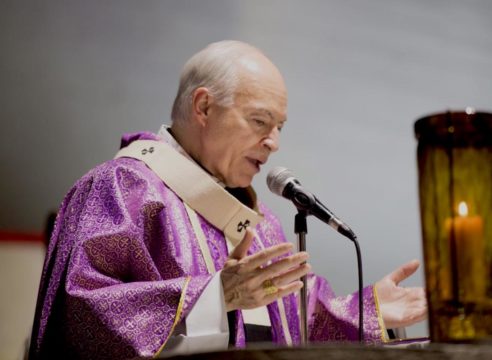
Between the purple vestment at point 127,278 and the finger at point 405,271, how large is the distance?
10 cm

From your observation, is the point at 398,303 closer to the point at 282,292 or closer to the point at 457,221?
the point at 282,292

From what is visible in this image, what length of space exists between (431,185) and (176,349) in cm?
107

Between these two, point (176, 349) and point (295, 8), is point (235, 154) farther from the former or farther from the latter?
point (295, 8)

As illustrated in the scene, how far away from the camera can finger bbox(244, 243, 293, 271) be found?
1739mm

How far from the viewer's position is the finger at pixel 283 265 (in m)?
1.80

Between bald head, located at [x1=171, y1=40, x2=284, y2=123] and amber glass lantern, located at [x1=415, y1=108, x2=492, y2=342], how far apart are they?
64.8 inches

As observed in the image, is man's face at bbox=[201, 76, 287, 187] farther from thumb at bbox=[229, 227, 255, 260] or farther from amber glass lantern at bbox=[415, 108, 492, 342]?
amber glass lantern at bbox=[415, 108, 492, 342]

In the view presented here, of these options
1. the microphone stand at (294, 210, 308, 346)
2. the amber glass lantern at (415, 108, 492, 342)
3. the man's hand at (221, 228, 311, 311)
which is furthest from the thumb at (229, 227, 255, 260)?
the amber glass lantern at (415, 108, 492, 342)

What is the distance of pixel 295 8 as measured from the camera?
3.76m

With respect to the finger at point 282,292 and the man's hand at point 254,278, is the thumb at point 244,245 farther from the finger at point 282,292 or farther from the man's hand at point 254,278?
the finger at point 282,292

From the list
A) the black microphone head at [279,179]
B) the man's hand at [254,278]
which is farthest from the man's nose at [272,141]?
the man's hand at [254,278]

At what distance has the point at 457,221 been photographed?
3.48 feet

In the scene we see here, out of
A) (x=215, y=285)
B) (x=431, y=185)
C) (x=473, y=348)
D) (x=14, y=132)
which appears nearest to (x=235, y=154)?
(x=215, y=285)

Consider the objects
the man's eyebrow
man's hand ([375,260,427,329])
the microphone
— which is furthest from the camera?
the man's eyebrow
